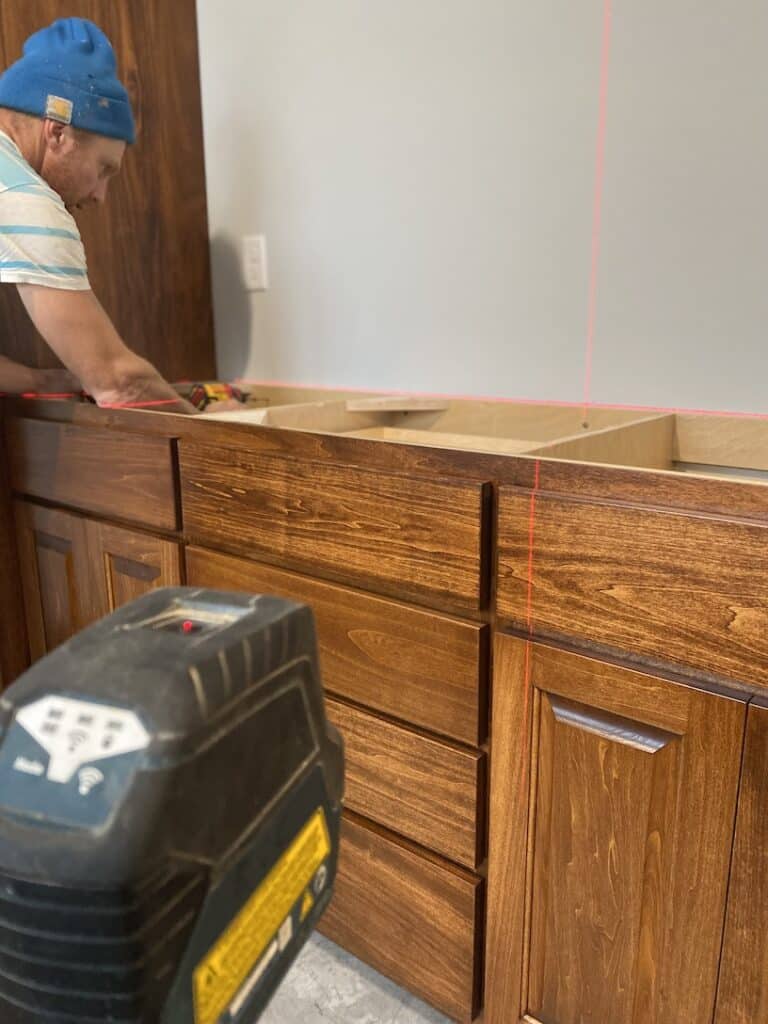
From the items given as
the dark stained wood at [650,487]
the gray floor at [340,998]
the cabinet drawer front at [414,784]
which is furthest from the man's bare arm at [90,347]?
the gray floor at [340,998]

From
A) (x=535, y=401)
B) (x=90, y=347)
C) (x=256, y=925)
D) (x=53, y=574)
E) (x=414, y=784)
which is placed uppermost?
(x=90, y=347)

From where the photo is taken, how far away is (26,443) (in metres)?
1.54

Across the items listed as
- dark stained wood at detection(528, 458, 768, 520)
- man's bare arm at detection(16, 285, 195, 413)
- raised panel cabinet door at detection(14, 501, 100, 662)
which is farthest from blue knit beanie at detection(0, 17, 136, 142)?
dark stained wood at detection(528, 458, 768, 520)

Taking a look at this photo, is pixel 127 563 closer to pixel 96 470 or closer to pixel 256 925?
pixel 96 470

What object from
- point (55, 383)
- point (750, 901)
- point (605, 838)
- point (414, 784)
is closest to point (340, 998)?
point (414, 784)

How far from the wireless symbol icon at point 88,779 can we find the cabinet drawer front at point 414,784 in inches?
24.9

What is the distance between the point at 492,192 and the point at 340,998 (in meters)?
1.35

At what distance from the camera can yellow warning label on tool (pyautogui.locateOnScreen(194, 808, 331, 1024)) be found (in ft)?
1.37

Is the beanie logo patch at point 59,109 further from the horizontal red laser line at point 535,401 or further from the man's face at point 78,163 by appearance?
the horizontal red laser line at point 535,401

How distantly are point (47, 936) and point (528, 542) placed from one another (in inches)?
24.0

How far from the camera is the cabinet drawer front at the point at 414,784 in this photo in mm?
996

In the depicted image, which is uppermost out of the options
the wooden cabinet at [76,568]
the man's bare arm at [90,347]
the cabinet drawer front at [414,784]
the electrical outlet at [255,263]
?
the electrical outlet at [255,263]

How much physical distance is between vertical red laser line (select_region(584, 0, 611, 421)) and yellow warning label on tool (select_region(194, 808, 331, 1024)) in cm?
99

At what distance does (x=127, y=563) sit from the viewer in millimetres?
1396
